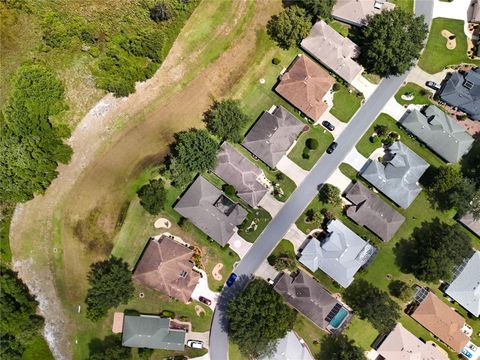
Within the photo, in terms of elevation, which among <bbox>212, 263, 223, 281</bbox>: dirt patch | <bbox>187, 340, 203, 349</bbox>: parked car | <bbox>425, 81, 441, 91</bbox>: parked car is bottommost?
<bbox>187, 340, 203, 349</bbox>: parked car

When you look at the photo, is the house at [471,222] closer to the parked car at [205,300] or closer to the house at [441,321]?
the house at [441,321]

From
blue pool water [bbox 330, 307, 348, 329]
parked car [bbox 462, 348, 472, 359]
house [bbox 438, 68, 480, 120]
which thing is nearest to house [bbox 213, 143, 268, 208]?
blue pool water [bbox 330, 307, 348, 329]

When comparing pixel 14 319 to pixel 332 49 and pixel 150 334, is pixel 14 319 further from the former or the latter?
pixel 332 49

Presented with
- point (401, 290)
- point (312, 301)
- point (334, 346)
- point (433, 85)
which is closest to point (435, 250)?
point (401, 290)

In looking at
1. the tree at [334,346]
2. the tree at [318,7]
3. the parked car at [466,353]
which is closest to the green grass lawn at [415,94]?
the tree at [318,7]

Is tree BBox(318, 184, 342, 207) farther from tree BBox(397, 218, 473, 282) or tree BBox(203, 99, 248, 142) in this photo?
tree BBox(203, 99, 248, 142)

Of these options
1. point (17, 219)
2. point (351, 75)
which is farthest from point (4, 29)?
point (351, 75)
